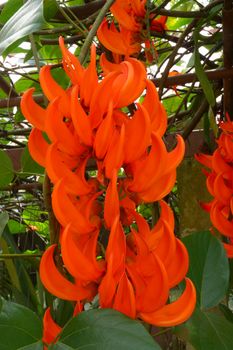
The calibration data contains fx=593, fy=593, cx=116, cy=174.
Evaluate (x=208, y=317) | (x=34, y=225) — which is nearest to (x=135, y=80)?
(x=208, y=317)

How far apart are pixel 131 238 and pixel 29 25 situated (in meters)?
0.23

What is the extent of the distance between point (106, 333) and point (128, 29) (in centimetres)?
61

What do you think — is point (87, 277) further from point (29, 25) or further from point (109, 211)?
point (29, 25)

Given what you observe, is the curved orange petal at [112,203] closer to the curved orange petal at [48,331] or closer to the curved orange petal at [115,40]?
the curved orange petal at [48,331]

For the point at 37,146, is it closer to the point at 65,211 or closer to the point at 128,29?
the point at 65,211

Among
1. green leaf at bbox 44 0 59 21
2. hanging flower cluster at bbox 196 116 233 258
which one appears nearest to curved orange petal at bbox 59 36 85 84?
green leaf at bbox 44 0 59 21

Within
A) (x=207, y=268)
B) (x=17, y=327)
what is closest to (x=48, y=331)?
(x=17, y=327)

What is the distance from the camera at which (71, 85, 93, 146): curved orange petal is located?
1.48 feet

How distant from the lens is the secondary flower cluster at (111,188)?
0.46 meters

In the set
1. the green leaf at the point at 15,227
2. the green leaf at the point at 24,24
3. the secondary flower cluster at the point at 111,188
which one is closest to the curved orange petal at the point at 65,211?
the secondary flower cluster at the point at 111,188

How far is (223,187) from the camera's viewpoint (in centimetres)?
89

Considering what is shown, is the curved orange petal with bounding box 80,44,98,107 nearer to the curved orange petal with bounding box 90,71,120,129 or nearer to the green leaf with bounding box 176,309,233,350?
the curved orange petal with bounding box 90,71,120,129

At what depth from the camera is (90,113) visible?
1.55ft

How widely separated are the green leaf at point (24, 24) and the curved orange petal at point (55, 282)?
211mm
